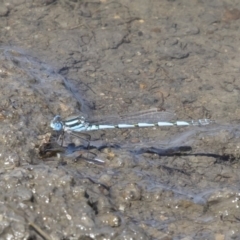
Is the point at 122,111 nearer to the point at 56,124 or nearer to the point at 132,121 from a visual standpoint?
the point at 132,121

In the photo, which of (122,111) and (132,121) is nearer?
(132,121)

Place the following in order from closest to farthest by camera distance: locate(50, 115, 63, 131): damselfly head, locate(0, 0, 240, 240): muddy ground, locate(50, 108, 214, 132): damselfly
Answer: locate(0, 0, 240, 240): muddy ground → locate(50, 115, 63, 131): damselfly head → locate(50, 108, 214, 132): damselfly

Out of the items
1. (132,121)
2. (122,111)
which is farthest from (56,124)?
(122,111)

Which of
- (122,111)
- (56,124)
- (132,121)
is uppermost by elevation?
(56,124)

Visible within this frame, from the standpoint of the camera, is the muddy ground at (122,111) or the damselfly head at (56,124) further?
the damselfly head at (56,124)

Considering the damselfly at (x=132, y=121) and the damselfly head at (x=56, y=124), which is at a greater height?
the damselfly head at (x=56, y=124)

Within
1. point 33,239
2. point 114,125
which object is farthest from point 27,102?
point 33,239

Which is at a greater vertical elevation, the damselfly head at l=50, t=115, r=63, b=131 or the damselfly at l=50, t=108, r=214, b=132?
the damselfly head at l=50, t=115, r=63, b=131
